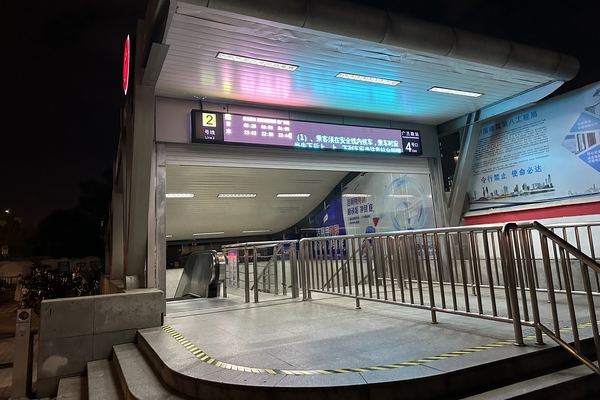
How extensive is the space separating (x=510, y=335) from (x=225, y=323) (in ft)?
10.9

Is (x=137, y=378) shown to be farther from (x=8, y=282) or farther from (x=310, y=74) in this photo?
(x=8, y=282)

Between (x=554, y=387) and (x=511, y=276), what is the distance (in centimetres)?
84

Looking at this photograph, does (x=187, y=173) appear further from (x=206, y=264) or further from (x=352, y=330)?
(x=352, y=330)

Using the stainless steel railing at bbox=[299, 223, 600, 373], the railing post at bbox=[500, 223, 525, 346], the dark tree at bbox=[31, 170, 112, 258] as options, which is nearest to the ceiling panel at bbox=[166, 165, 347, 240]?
the stainless steel railing at bbox=[299, 223, 600, 373]

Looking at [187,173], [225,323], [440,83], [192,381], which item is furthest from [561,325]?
[187,173]

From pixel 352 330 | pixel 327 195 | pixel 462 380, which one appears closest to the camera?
pixel 462 380

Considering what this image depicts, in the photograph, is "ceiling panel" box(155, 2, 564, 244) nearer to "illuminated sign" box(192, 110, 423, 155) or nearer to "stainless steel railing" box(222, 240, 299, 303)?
"illuminated sign" box(192, 110, 423, 155)

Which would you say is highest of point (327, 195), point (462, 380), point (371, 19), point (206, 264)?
point (371, 19)

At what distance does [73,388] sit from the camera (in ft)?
12.6

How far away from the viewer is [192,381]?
266 centimetres

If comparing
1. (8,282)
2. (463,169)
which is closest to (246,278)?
(463,169)

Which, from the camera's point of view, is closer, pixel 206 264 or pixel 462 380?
pixel 462 380

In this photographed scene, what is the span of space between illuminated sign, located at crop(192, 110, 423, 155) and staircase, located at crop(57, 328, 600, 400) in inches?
161

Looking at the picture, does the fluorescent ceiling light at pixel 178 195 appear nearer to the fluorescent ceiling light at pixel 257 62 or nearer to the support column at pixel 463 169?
the fluorescent ceiling light at pixel 257 62
